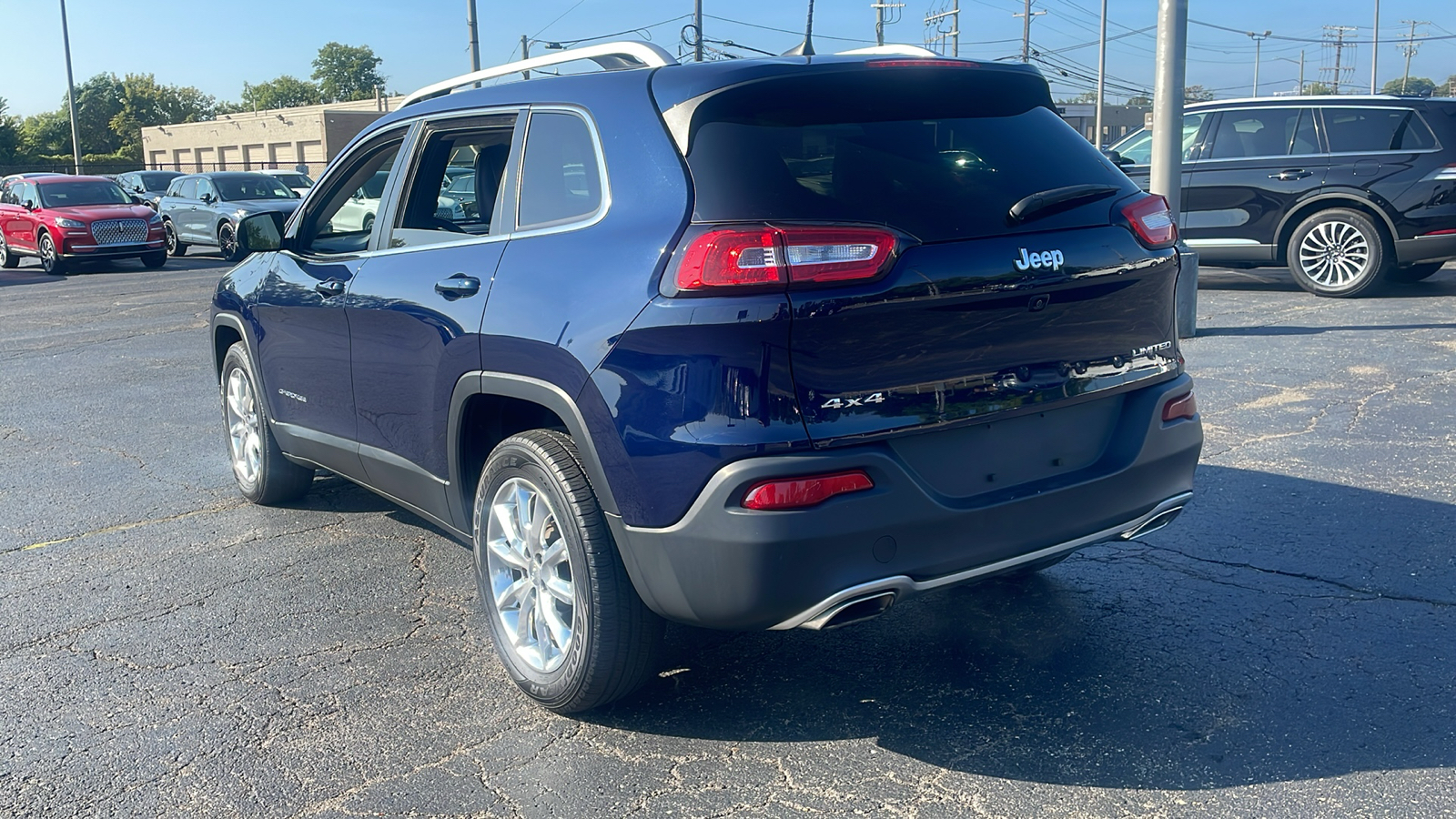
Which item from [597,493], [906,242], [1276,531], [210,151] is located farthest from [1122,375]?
[210,151]

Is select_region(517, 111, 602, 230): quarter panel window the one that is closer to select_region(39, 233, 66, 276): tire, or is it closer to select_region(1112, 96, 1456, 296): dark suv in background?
select_region(1112, 96, 1456, 296): dark suv in background

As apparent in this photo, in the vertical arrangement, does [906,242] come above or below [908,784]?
above

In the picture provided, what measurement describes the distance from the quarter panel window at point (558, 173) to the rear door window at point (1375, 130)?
10.4 meters

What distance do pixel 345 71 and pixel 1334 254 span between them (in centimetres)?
16443

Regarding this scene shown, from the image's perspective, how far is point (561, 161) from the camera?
366 cm

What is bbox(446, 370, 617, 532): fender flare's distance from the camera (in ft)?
10.6

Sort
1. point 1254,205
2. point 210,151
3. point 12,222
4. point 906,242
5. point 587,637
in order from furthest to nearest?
point 210,151 → point 12,222 → point 1254,205 → point 587,637 → point 906,242

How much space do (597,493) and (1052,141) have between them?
1.71 metres

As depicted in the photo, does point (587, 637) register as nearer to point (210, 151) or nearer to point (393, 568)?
point (393, 568)

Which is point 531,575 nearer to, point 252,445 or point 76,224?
point 252,445

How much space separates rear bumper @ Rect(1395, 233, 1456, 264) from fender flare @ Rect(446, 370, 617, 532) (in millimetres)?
10376

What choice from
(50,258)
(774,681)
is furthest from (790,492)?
(50,258)

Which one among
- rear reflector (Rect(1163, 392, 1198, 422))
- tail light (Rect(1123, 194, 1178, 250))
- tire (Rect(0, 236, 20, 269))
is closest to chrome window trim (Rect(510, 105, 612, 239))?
tail light (Rect(1123, 194, 1178, 250))

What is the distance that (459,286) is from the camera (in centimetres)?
384
